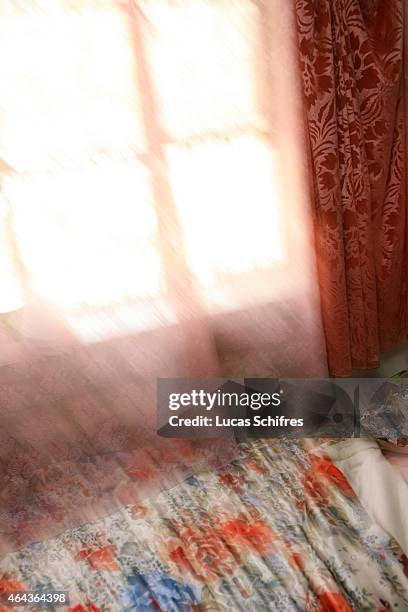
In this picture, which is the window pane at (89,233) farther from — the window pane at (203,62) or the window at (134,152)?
the window pane at (203,62)

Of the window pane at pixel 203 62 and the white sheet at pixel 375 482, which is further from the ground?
the window pane at pixel 203 62

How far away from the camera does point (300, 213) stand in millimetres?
1679

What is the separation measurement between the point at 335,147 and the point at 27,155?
884 millimetres

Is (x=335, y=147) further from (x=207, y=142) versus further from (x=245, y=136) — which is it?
(x=207, y=142)

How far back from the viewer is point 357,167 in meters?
1.63

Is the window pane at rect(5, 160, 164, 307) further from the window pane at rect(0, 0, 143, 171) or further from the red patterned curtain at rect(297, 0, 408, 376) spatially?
the red patterned curtain at rect(297, 0, 408, 376)

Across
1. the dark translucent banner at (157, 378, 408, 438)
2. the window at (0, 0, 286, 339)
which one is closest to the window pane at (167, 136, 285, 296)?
the window at (0, 0, 286, 339)

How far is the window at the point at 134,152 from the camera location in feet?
4.59

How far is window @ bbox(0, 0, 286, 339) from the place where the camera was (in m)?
1.40

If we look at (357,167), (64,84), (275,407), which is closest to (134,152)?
(64,84)

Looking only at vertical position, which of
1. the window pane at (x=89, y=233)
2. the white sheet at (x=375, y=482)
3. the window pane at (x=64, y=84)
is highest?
the window pane at (x=64, y=84)

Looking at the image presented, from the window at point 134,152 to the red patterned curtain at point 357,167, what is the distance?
0.50 ft

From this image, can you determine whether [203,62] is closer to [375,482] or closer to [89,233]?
[89,233]

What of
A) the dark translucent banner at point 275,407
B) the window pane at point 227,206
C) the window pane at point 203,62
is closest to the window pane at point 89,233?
the window pane at point 227,206
